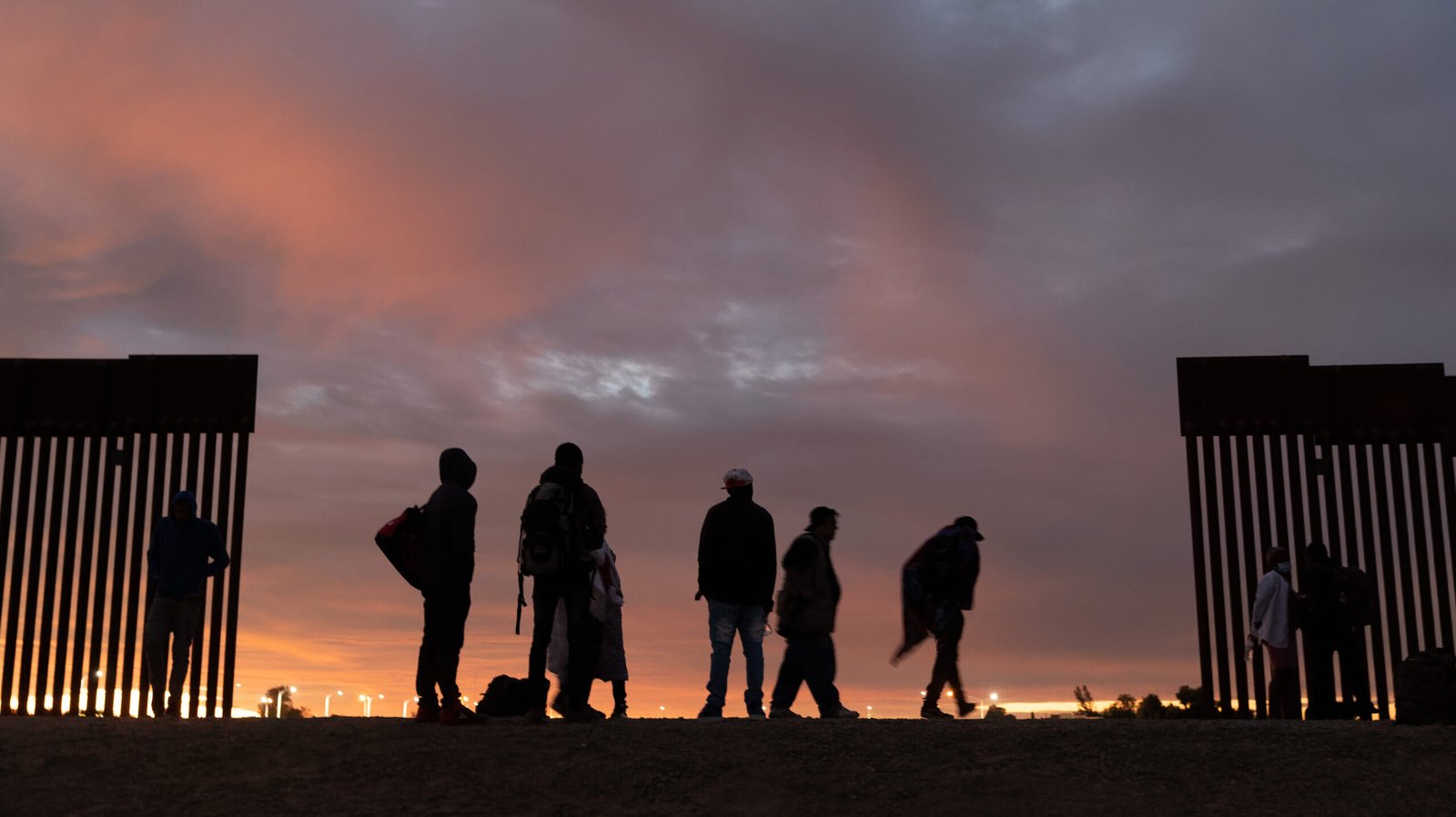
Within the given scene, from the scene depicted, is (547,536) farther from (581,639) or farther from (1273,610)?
(1273,610)

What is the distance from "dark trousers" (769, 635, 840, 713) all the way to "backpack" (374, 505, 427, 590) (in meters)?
2.88

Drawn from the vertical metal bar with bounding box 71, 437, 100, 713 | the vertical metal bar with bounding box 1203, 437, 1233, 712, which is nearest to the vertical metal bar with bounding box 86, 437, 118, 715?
the vertical metal bar with bounding box 71, 437, 100, 713

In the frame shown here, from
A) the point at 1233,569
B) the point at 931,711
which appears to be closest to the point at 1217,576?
the point at 1233,569

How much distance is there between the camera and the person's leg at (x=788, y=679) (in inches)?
401

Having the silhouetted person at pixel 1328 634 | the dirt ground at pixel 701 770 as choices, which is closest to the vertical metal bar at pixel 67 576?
the dirt ground at pixel 701 770

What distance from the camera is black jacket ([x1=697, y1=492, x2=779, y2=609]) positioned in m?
9.85

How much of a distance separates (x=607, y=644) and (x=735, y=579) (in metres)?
1.09

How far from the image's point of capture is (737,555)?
9.88 meters

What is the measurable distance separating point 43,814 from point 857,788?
442 cm

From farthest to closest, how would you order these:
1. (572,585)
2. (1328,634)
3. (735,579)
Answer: (1328,634) < (735,579) < (572,585)

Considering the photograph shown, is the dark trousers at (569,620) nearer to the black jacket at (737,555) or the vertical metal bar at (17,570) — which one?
the black jacket at (737,555)

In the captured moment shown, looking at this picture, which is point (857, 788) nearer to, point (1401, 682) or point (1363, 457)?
point (1401, 682)

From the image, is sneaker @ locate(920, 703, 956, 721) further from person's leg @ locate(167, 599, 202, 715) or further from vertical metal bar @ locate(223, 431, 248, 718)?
vertical metal bar @ locate(223, 431, 248, 718)

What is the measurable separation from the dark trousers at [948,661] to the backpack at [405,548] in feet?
13.4
